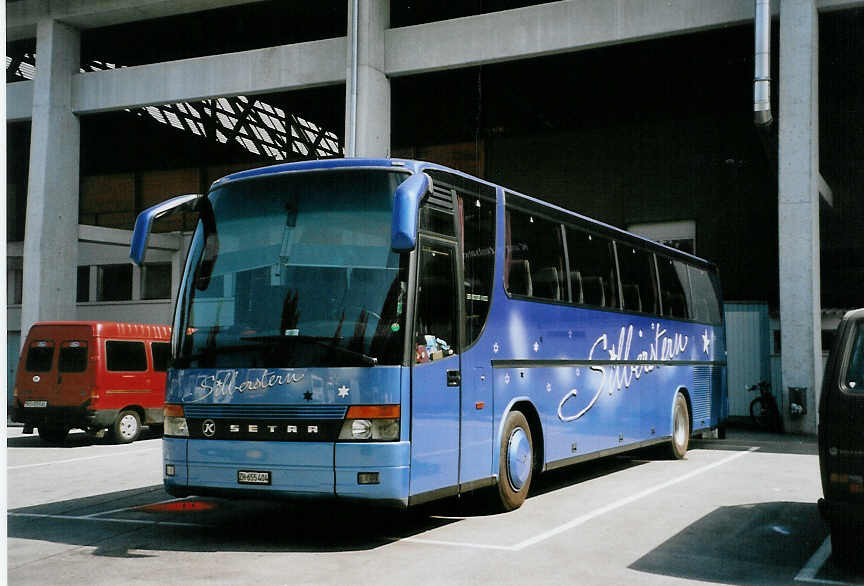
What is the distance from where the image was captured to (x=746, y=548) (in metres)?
7.91


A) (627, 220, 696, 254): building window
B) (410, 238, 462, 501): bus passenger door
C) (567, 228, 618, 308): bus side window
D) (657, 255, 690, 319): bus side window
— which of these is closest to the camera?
(410, 238, 462, 501): bus passenger door

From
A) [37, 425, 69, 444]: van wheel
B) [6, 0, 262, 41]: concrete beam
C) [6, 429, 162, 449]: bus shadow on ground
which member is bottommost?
[6, 429, 162, 449]: bus shadow on ground

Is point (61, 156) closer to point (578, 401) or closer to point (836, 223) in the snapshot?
point (578, 401)

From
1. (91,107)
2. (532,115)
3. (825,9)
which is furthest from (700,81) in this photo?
(91,107)

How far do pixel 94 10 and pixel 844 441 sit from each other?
25446 millimetres

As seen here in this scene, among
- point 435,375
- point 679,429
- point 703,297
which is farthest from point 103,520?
point 703,297

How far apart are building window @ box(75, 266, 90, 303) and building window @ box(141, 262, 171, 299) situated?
2.67 meters

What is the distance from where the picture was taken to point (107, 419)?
18.6 m

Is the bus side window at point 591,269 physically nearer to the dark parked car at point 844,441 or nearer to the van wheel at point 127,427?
the dark parked car at point 844,441

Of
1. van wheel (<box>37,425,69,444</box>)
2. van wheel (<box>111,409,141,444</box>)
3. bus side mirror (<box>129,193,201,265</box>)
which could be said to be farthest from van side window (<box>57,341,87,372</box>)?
bus side mirror (<box>129,193,201,265</box>)

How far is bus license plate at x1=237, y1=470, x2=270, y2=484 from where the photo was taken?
7887mm

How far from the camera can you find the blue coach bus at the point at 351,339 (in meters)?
7.77

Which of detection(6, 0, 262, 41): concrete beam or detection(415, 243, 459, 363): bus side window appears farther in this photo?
detection(6, 0, 262, 41): concrete beam

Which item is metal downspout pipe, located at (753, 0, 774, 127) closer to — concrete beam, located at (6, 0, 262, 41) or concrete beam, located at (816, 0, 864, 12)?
concrete beam, located at (816, 0, 864, 12)
